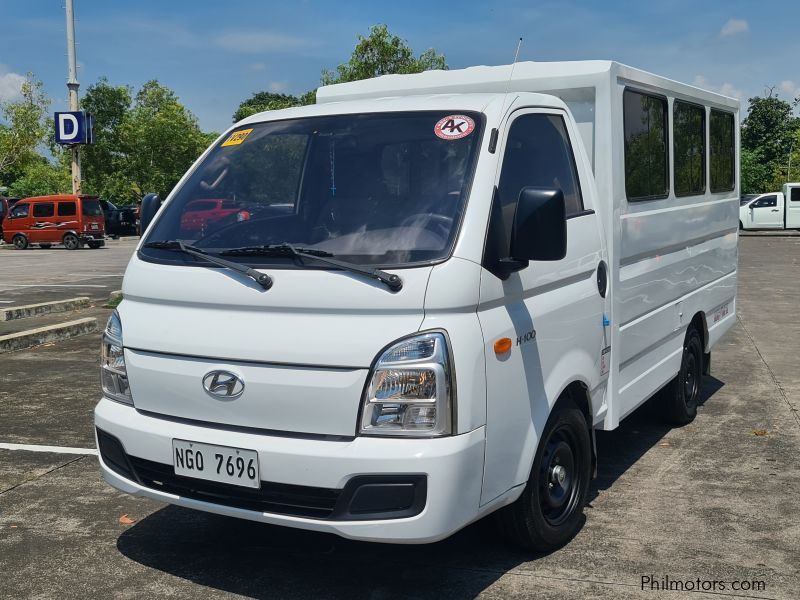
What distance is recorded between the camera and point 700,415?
7.04m

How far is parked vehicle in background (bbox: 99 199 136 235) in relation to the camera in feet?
131

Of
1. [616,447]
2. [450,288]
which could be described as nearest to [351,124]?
[450,288]

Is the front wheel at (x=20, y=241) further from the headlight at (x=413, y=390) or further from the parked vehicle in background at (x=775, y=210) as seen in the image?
the headlight at (x=413, y=390)

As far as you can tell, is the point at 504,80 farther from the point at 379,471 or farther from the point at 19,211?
the point at 19,211

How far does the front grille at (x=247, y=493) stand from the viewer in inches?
135

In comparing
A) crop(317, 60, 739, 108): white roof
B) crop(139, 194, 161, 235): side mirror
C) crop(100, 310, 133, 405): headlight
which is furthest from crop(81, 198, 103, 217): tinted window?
crop(100, 310, 133, 405): headlight

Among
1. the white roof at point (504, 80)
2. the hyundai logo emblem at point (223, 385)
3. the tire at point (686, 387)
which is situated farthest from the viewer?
the tire at point (686, 387)

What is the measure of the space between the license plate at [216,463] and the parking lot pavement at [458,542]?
598 mm

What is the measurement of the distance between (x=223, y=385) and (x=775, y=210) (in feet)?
112

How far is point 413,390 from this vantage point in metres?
3.36

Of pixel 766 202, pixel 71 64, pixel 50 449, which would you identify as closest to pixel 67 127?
pixel 71 64

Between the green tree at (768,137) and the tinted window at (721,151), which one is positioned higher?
the green tree at (768,137)

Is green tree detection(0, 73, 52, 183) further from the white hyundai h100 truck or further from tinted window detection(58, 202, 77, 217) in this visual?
the white hyundai h100 truck

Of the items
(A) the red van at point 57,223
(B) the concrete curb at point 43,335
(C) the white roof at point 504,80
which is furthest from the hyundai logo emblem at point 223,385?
(A) the red van at point 57,223
